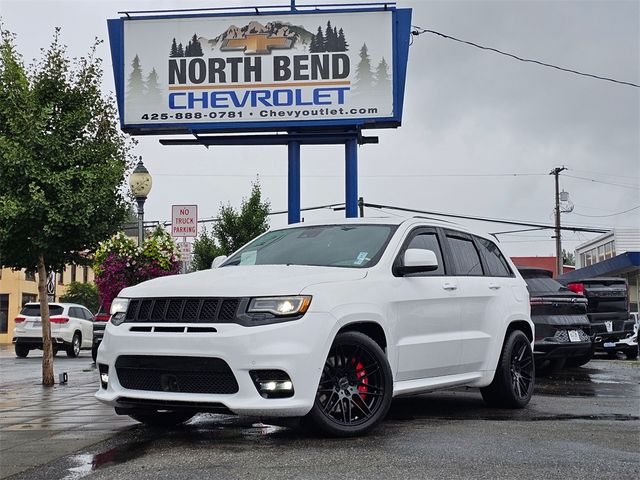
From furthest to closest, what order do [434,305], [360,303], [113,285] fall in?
[113,285] → [434,305] → [360,303]

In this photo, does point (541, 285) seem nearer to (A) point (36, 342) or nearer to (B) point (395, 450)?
(B) point (395, 450)

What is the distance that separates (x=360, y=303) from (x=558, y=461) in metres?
1.80

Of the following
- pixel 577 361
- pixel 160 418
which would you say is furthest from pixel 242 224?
pixel 160 418

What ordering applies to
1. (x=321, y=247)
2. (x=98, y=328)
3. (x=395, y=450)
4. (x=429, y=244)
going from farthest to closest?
(x=98, y=328) → (x=429, y=244) → (x=321, y=247) → (x=395, y=450)

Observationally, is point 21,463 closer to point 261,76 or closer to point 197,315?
point 197,315

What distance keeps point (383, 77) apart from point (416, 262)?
11063 mm

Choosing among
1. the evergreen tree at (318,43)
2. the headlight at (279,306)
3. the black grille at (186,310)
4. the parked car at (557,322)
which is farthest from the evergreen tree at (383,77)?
the headlight at (279,306)

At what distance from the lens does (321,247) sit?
23.6ft

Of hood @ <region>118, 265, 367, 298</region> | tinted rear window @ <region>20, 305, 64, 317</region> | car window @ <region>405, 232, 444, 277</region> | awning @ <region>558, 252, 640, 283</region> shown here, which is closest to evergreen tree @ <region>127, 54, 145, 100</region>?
tinted rear window @ <region>20, 305, 64, 317</region>

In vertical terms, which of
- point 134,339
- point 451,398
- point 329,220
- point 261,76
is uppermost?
point 261,76

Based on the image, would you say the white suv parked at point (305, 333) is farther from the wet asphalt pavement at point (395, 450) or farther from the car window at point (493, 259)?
the car window at point (493, 259)

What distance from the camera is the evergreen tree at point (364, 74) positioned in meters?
17.2

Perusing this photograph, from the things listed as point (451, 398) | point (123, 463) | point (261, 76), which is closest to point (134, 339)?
point (123, 463)

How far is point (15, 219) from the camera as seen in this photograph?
38.0ft
